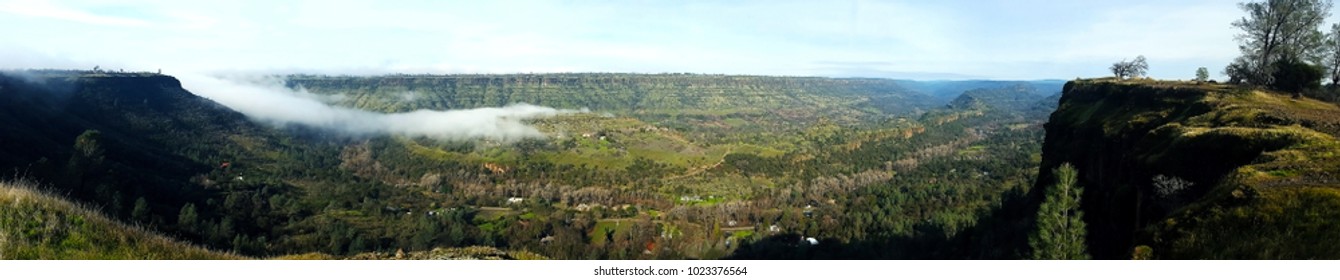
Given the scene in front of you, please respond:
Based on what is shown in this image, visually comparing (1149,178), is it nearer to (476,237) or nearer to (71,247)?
(71,247)

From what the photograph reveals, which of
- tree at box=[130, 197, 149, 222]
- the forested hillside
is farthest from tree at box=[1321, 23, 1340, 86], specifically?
tree at box=[130, 197, 149, 222]

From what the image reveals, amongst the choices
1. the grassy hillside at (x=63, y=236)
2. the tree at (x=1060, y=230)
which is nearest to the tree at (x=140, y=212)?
the grassy hillside at (x=63, y=236)

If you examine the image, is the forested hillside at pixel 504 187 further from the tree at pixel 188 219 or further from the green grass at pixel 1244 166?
the green grass at pixel 1244 166

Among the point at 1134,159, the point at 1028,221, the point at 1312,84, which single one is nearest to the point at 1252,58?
the point at 1312,84

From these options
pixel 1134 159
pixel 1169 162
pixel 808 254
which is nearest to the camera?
pixel 1169 162

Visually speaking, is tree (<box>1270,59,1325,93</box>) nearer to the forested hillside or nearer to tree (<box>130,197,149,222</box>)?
the forested hillside

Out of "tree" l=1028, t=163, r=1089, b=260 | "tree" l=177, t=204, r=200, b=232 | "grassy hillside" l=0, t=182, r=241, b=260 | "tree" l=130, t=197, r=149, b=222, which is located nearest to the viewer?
"grassy hillside" l=0, t=182, r=241, b=260
